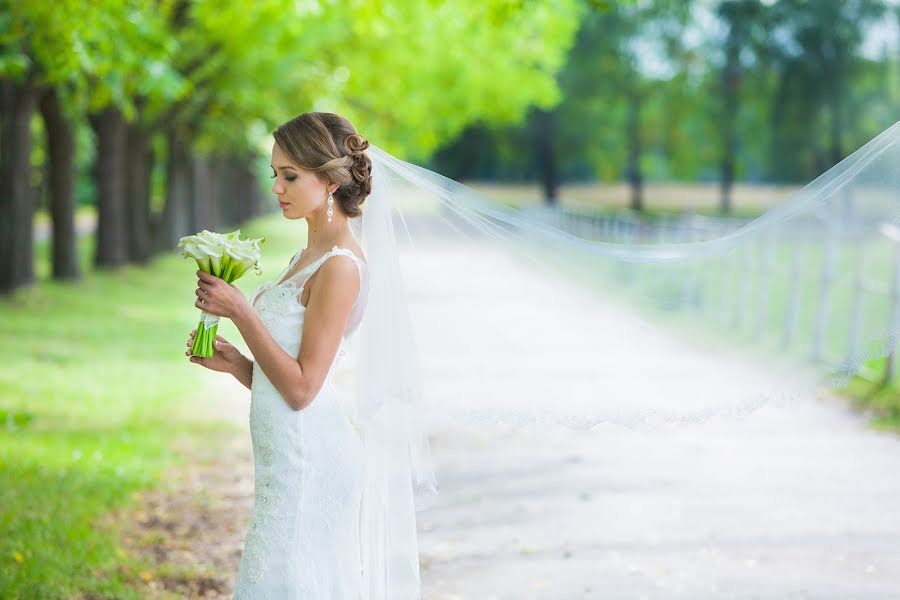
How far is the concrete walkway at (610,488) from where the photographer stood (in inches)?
213

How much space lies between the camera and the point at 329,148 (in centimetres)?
359

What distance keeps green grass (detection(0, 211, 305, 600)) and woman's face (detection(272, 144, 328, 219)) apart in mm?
2804

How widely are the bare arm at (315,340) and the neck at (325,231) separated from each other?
0.12 m

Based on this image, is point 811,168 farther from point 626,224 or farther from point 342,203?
point 342,203

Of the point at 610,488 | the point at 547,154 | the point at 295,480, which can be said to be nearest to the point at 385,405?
the point at 295,480

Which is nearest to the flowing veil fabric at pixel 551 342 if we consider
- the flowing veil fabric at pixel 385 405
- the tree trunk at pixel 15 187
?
the flowing veil fabric at pixel 385 405

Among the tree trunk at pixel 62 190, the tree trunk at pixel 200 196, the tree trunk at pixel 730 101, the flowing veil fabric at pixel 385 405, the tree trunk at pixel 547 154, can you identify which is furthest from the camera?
the tree trunk at pixel 547 154

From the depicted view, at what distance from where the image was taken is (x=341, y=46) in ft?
79.0

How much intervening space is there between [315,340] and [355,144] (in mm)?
619

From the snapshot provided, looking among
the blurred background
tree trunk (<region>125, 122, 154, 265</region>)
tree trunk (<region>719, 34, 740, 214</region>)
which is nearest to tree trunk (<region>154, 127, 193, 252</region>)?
the blurred background

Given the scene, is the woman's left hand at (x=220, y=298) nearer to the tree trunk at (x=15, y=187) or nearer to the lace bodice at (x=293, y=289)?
the lace bodice at (x=293, y=289)

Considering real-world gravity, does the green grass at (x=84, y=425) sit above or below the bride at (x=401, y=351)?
below

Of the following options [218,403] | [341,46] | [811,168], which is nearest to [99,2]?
[218,403]

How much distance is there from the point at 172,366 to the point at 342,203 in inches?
403
